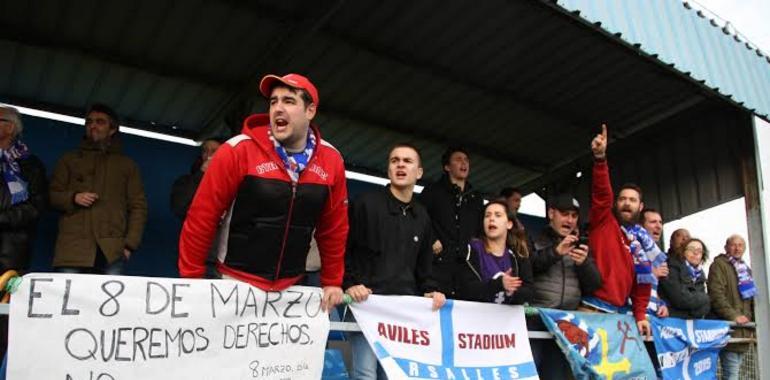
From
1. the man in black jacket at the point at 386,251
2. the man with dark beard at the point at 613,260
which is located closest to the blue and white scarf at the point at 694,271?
the man with dark beard at the point at 613,260

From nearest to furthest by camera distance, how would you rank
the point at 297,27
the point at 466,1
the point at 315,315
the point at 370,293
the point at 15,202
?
the point at 315,315, the point at 370,293, the point at 15,202, the point at 466,1, the point at 297,27

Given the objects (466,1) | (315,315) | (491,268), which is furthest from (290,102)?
(466,1)

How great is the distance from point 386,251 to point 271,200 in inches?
37.4

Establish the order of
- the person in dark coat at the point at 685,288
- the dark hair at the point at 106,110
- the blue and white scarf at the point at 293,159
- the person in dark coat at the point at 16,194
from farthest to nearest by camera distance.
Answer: the person in dark coat at the point at 685,288 → the dark hair at the point at 106,110 → the person in dark coat at the point at 16,194 → the blue and white scarf at the point at 293,159

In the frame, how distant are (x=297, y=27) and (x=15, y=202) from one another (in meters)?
2.95

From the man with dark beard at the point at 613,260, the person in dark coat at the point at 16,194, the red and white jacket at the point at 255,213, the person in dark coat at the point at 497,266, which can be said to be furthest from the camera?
the man with dark beard at the point at 613,260

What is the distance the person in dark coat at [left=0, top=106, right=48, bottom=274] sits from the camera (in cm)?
355

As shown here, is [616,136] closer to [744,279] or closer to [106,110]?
[744,279]

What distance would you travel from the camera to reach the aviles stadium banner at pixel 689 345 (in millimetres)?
4980

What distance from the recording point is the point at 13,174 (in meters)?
3.67

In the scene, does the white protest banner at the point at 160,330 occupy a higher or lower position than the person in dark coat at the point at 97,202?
lower

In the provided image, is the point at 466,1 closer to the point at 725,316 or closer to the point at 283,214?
the point at 283,214

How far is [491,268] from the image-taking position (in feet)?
13.4

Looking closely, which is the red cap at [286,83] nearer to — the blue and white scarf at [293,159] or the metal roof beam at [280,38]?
the blue and white scarf at [293,159]
